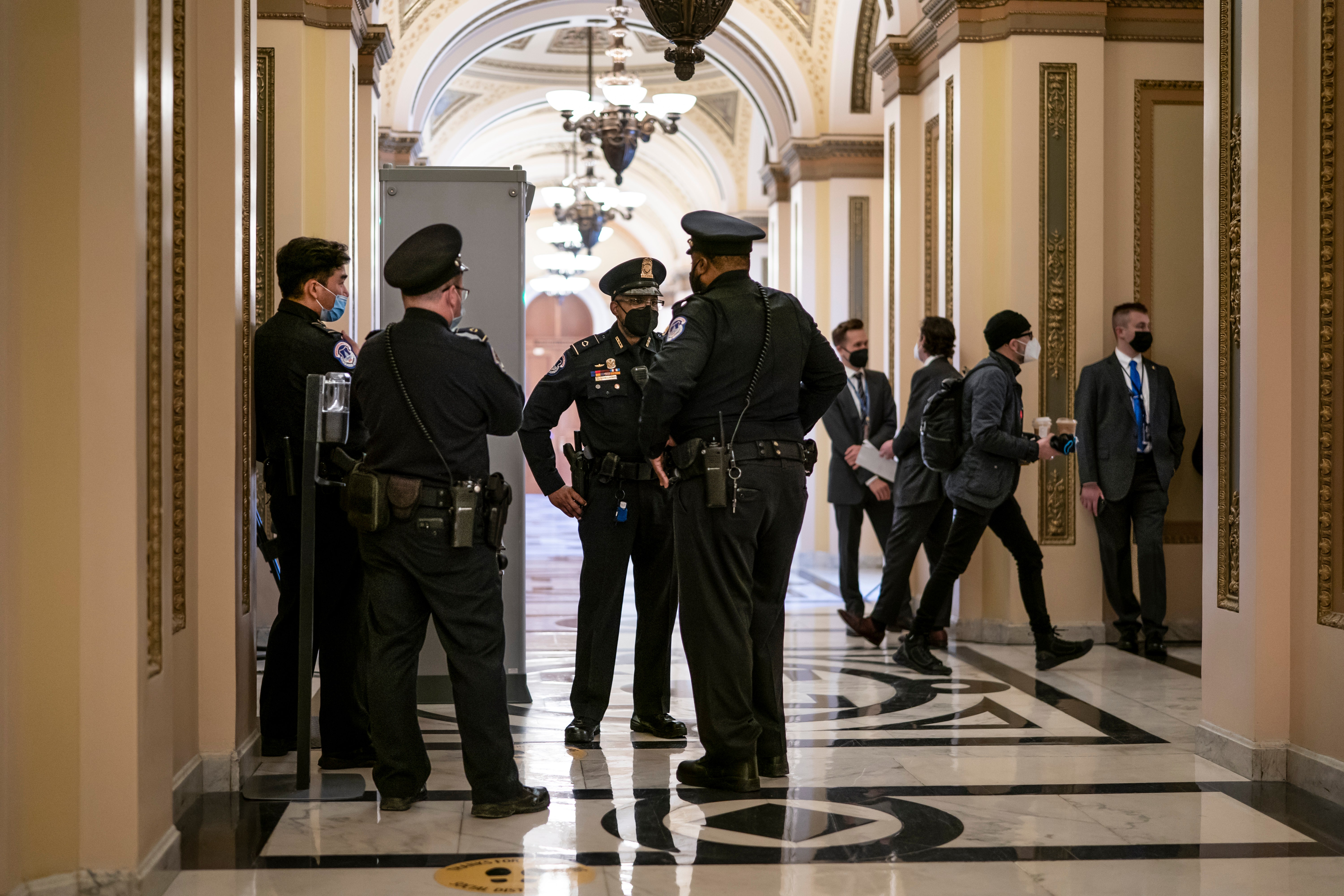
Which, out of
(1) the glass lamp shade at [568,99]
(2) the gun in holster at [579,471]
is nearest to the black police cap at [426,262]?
(2) the gun in holster at [579,471]

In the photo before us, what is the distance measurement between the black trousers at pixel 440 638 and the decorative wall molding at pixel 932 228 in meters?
4.40

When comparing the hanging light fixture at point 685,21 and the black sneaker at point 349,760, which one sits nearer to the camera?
the black sneaker at point 349,760

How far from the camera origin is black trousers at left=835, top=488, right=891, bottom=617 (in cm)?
725

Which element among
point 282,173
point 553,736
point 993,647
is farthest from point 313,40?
point 993,647

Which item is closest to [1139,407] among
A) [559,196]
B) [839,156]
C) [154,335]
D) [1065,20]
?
[1065,20]

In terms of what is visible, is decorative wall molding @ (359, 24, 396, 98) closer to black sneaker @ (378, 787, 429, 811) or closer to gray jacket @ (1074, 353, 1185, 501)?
gray jacket @ (1074, 353, 1185, 501)

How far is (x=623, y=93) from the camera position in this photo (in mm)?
10758

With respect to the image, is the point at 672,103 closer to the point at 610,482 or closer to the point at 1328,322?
the point at 610,482

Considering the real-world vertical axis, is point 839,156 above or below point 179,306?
above

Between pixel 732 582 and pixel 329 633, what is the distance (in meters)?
1.35

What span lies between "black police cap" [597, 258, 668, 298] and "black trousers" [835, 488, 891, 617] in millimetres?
2982

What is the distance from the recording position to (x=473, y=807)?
144 inches

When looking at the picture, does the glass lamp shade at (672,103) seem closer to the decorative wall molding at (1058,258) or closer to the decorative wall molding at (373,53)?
the decorative wall molding at (373,53)

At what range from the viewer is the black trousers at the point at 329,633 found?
420 cm
